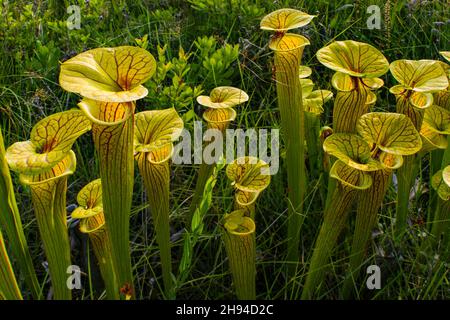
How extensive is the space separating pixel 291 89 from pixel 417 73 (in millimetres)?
334

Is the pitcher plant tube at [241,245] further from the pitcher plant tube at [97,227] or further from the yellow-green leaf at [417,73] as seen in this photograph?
the yellow-green leaf at [417,73]

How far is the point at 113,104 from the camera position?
1.04 m

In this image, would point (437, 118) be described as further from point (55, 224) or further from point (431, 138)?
point (55, 224)

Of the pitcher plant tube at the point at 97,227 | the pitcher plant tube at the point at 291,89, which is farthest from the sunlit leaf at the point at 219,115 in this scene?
the pitcher plant tube at the point at 97,227

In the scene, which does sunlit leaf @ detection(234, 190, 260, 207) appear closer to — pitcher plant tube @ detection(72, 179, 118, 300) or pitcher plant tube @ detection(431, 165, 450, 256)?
pitcher plant tube @ detection(72, 179, 118, 300)

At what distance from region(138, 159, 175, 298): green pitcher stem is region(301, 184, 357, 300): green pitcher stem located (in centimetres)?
38

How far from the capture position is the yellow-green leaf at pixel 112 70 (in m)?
1.01

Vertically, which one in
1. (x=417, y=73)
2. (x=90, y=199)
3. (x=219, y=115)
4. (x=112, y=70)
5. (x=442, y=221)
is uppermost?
(x=112, y=70)

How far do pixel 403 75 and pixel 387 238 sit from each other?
1.81 feet

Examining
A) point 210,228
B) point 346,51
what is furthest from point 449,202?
point 210,228

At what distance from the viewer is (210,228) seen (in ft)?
5.95

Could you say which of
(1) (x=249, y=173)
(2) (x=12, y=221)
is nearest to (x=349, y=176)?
(1) (x=249, y=173)

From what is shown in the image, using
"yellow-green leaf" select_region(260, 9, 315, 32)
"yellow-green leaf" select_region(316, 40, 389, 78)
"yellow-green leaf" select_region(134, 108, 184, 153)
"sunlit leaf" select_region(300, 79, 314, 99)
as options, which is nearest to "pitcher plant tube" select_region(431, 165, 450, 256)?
"yellow-green leaf" select_region(316, 40, 389, 78)

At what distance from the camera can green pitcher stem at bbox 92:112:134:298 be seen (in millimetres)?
1043
